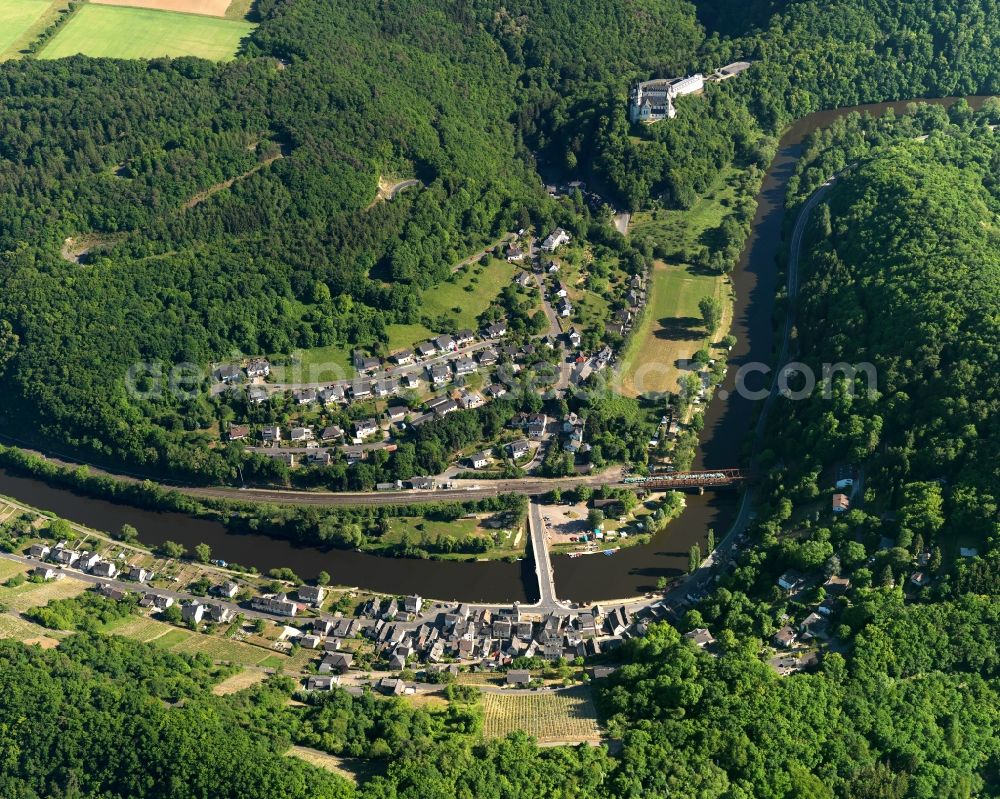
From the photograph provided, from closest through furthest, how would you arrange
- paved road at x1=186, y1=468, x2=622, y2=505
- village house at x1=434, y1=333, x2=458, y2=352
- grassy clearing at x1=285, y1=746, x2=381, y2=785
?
grassy clearing at x1=285, y1=746, x2=381, y2=785 → paved road at x1=186, y1=468, x2=622, y2=505 → village house at x1=434, y1=333, x2=458, y2=352

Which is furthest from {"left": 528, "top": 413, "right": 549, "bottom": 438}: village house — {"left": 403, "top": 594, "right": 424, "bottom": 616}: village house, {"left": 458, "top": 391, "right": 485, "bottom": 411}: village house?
{"left": 403, "top": 594, "right": 424, "bottom": 616}: village house

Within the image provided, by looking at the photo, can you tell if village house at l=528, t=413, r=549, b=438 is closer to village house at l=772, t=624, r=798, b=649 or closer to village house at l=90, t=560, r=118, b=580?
village house at l=772, t=624, r=798, b=649

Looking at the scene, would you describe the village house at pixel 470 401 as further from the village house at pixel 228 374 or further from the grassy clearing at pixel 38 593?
the grassy clearing at pixel 38 593

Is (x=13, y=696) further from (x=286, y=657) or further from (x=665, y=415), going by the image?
(x=665, y=415)

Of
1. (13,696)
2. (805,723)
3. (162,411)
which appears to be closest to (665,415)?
(805,723)

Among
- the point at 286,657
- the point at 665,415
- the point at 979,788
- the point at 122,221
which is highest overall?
the point at 122,221

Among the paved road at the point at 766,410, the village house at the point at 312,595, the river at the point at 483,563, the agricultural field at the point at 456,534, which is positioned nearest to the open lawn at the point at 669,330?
the river at the point at 483,563
